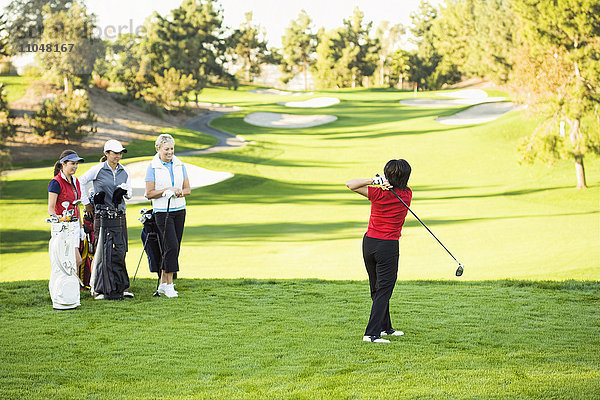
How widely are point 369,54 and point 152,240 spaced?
83.2 meters

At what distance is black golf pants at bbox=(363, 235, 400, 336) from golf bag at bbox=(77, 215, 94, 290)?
4.22m

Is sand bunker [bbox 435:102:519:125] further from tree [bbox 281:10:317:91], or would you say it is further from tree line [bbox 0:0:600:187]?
tree [bbox 281:10:317:91]

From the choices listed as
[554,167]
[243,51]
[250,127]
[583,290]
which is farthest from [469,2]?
[583,290]

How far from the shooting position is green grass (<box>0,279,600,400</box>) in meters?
4.73

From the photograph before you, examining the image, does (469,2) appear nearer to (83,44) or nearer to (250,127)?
(250,127)

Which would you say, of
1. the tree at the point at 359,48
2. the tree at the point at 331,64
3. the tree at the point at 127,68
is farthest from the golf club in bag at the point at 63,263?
the tree at the point at 331,64

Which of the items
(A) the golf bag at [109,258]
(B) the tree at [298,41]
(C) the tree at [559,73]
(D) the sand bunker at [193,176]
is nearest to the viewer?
(A) the golf bag at [109,258]

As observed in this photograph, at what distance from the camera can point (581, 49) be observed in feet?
71.8

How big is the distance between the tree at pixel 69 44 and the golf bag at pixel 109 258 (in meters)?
30.7

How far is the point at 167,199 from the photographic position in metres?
8.16

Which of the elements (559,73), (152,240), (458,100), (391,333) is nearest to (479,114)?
(458,100)

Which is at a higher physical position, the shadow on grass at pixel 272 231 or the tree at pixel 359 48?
the tree at pixel 359 48

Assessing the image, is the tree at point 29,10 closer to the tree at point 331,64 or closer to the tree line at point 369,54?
the tree line at point 369,54

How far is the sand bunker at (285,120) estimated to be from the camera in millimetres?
45344
